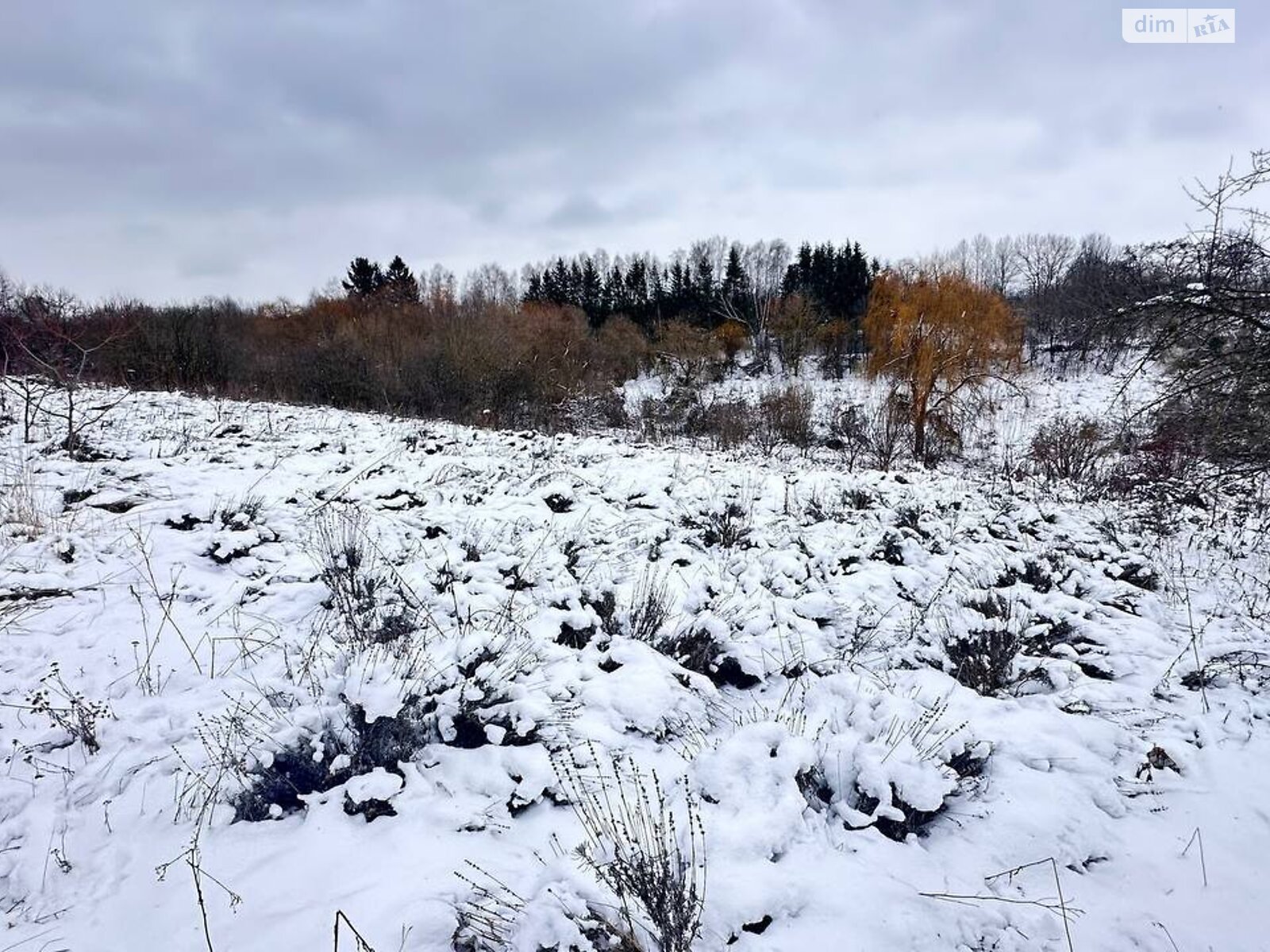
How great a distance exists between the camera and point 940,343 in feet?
55.8

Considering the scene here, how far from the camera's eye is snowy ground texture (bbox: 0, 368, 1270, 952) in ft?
6.42

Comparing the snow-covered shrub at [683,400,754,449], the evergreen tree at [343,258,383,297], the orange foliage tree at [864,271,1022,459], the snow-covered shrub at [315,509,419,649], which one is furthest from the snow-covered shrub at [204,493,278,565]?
the evergreen tree at [343,258,383,297]

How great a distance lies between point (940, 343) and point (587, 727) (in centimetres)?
1780

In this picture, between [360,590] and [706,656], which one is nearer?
[706,656]

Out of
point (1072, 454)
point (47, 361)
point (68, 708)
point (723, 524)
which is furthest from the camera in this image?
point (1072, 454)

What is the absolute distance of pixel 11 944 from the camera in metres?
1.77

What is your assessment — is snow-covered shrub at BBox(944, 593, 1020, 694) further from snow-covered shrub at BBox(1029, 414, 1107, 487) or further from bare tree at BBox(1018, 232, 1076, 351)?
bare tree at BBox(1018, 232, 1076, 351)

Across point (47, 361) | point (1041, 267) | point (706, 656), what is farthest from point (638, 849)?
point (1041, 267)

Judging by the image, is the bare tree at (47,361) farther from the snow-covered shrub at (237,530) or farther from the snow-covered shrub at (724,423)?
the snow-covered shrub at (724,423)

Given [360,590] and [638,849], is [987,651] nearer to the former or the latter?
[638,849]

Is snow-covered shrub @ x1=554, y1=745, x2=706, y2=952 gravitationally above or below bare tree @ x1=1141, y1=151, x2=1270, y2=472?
below

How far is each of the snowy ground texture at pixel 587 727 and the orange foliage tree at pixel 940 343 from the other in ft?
40.0

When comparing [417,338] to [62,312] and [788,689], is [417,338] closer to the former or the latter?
[62,312]

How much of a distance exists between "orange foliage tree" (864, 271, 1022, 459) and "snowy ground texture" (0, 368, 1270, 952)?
→ 12197 mm
